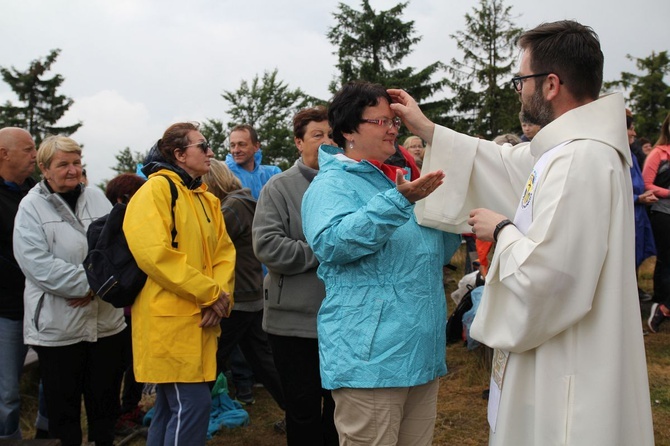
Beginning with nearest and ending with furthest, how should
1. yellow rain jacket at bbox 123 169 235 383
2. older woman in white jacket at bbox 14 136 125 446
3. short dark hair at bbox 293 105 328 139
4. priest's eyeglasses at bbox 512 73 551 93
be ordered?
priest's eyeglasses at bbox 512 73 551 93 → yellow rain jacket at bbox 123 169 235 383 → older woman in white jacket at bbox 14 136 125 446 → short dark hair at bbox 293 105 328 139

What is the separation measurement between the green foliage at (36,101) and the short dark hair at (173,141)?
27560 mm

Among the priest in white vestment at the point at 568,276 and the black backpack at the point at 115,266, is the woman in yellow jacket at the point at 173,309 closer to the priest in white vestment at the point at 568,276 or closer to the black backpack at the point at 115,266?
the black backpack at the point at 115,266

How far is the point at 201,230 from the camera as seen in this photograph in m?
3.55

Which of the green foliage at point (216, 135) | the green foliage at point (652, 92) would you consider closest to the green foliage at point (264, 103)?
the green foliage at point (216, 135)

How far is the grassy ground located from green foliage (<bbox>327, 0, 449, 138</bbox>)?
18.8 m

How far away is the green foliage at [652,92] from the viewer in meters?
18.8

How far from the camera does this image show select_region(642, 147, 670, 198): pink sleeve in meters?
6.23

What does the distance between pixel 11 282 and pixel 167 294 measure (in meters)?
1.40

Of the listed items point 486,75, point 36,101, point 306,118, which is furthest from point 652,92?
point 36,101

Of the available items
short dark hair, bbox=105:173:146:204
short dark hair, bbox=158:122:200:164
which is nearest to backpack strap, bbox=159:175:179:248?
short dark hair, bbox=158:122:200:164

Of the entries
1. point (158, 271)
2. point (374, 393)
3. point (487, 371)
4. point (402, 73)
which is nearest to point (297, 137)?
point (158, 271)

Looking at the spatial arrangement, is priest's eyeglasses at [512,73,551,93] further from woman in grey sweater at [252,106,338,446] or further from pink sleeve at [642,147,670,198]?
pink sleeve at [642,147,670,198]

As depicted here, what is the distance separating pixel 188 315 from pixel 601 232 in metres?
2.19

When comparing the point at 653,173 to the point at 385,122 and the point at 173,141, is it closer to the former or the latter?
the point at 385,122
